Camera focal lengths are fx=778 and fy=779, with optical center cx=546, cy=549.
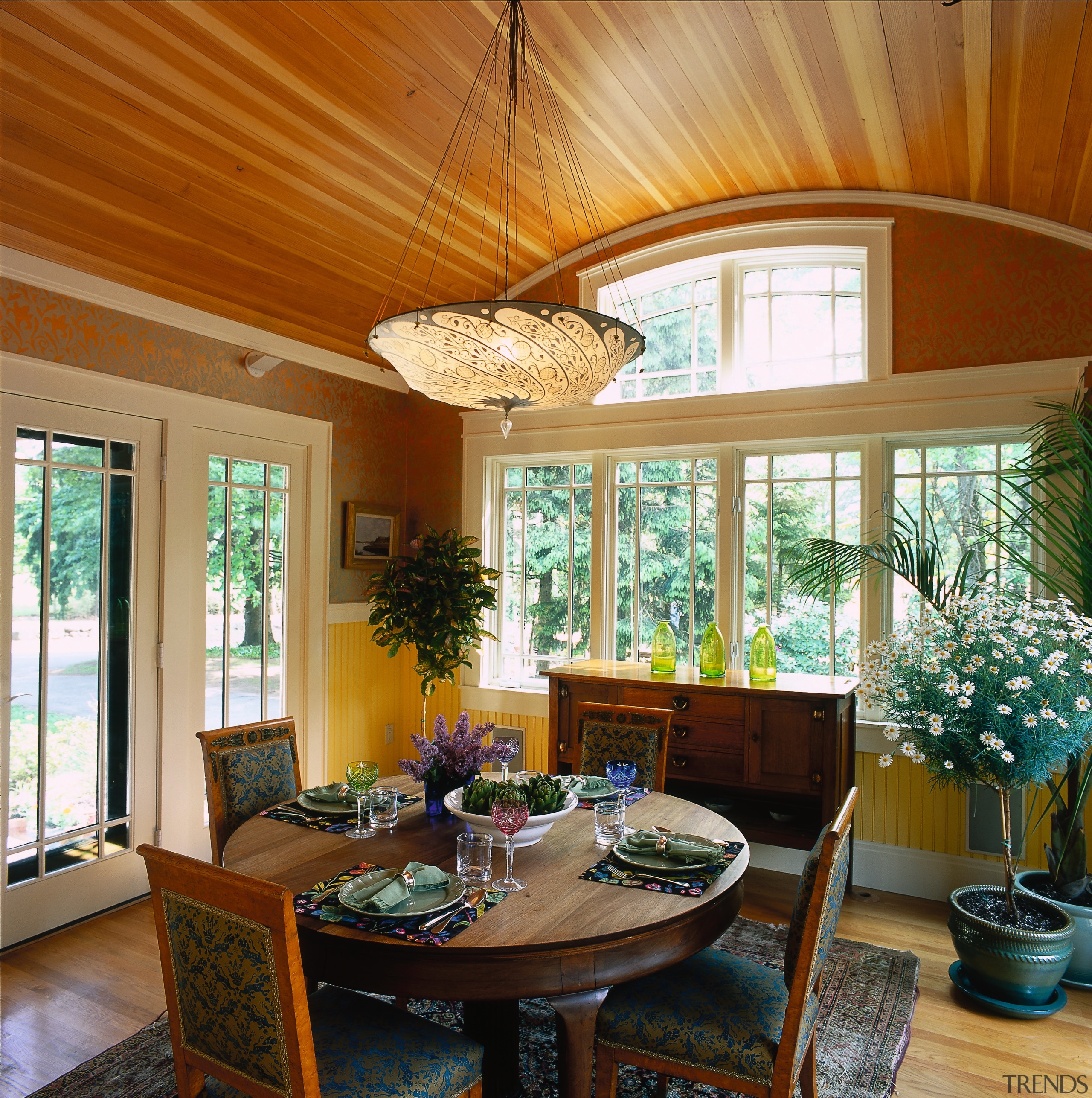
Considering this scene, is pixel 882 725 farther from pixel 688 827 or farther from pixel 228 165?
pixel 228 165

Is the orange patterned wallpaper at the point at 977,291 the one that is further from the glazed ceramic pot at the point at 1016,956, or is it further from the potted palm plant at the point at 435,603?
the potted palm plant at the point at 435,603

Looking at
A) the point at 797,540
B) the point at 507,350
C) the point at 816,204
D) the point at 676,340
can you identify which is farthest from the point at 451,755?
the point at 816,204

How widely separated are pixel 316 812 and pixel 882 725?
8.32ft

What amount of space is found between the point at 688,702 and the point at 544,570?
135cm

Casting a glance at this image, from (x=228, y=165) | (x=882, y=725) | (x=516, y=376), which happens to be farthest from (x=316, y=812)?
(x=882, y=725)

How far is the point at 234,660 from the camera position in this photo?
3.84 metres

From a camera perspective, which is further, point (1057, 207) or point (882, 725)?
point (882, 725)

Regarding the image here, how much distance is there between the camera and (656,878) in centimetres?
185

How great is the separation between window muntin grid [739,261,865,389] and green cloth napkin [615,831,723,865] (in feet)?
8.05

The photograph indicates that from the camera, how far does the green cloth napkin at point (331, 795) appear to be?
7.62 ft

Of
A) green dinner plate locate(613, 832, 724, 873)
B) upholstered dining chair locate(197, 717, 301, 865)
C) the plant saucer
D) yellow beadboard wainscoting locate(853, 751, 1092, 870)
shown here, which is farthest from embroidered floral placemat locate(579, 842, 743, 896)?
yellow beadboard wainscoting locate(853, 751, 1092, 870)

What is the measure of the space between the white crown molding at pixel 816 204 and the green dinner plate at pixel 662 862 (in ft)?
9.77

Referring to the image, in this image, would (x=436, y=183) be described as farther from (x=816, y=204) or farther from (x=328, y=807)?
(x=328, y=807)

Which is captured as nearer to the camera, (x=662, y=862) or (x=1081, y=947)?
(x=662, y=862)
